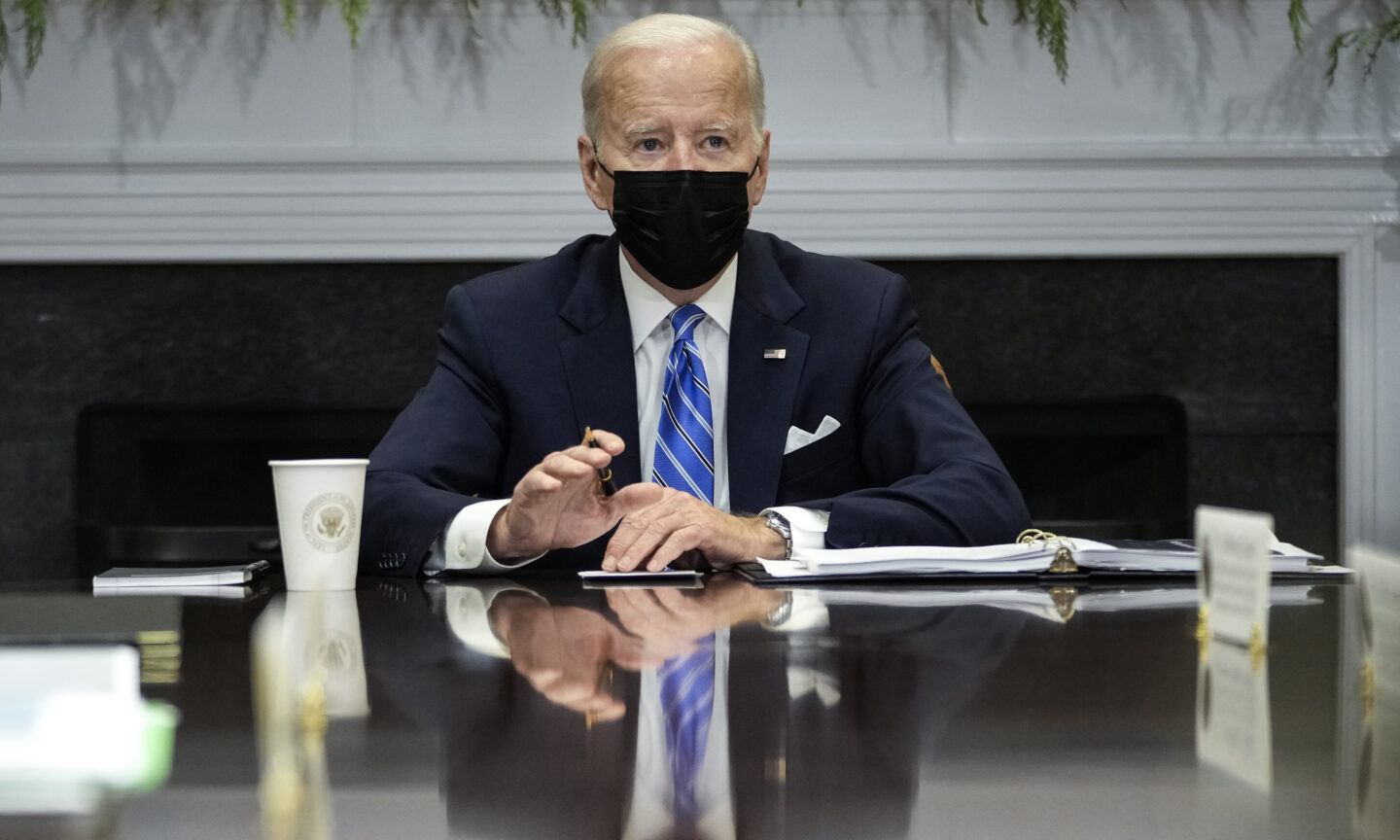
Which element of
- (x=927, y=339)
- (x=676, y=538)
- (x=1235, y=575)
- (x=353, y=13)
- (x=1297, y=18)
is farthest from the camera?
(x=927, y=339)

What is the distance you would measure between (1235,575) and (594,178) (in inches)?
53.2

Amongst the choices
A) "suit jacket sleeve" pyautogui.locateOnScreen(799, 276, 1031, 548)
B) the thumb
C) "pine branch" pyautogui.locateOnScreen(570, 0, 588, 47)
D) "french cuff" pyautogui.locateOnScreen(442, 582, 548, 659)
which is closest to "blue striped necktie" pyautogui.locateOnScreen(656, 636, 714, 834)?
"french cuff" pyautogui.locateOnScreen(442, 582, 548, 659)

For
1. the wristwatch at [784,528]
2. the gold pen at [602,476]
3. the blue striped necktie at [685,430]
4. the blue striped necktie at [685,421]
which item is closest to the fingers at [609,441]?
the gold pen at [602,476]

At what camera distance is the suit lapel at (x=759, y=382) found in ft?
6.08

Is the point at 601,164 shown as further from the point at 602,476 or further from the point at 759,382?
the point at 602,476

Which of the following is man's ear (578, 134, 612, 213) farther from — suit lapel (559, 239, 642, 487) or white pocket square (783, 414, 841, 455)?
white pocket square (783, 414, 841, 455)

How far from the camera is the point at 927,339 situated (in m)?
3.14

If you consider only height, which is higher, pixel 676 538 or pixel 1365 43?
pixel 1365 43

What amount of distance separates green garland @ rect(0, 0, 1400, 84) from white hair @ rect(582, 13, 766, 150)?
0.97 m

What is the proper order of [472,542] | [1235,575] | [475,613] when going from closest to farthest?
1. [1235,575]
2. [475,613]
3. [472,542]

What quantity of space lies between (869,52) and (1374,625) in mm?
2524

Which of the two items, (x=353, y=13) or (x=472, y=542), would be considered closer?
(x=472, y=542)

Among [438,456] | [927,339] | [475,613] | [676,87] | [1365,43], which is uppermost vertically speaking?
[1365,43]

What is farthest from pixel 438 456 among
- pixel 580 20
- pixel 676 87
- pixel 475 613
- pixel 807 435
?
A: pixel 580 20
